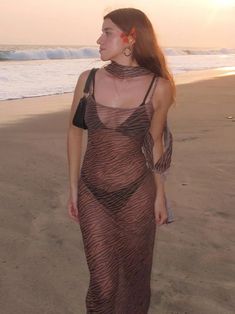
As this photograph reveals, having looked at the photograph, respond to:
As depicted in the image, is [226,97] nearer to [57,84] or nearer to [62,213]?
[57,84]

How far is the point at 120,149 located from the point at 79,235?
7.16 ft

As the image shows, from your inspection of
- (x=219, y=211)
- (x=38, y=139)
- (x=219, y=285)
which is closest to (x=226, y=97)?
(x=38, y=139)

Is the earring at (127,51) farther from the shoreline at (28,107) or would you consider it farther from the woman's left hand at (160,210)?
the shoreline at (28,107)

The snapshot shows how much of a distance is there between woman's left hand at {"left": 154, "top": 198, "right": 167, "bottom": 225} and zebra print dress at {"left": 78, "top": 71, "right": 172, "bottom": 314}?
5 cm

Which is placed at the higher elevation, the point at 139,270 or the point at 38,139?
the point at 139,270

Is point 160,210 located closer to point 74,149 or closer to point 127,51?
point 74,149

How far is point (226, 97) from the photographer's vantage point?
44.7ft

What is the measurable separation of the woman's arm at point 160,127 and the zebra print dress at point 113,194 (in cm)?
3

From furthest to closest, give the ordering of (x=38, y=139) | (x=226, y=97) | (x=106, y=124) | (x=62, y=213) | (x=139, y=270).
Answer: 1. (x=226, y=97)
2. (x=38, y=139)
3. (x=62, y=213)
4. (x=139, y=270)
5. (x=106, y=124)

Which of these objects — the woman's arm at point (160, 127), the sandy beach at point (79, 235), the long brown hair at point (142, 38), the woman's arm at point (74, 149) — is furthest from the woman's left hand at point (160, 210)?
the sandy beach at point (79, 235)

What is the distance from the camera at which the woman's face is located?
2.38 m

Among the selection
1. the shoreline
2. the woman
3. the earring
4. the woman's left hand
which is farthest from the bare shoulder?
the shoreline

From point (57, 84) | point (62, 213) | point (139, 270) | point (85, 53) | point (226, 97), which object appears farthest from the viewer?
point (85, 53)

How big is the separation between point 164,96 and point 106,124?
0.31 metres
